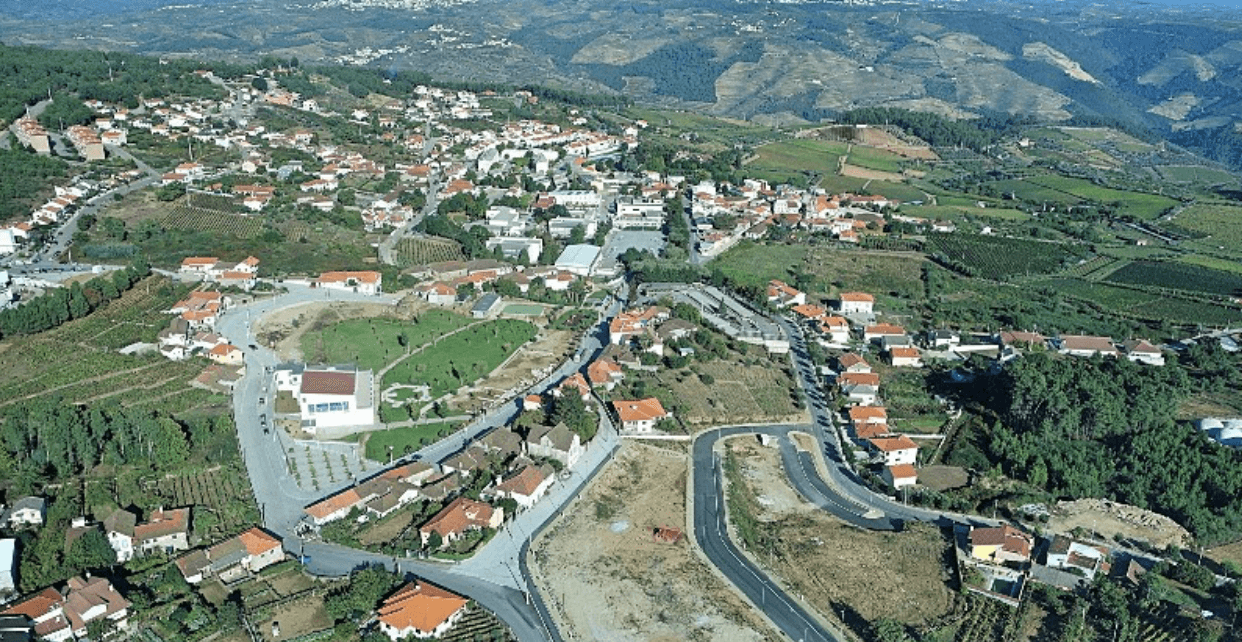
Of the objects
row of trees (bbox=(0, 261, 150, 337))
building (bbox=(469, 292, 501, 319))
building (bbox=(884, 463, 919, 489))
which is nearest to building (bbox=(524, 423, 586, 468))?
building (bbox=(884, 463, 919, 489))

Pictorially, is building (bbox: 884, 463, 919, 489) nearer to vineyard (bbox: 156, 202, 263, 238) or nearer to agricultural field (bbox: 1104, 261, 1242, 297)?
agricultural field (bbox: 1104, 261, 1242, 297)

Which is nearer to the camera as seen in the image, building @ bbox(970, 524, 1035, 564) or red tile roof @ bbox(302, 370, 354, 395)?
building @ bbox(970, 524, 1035, 564)

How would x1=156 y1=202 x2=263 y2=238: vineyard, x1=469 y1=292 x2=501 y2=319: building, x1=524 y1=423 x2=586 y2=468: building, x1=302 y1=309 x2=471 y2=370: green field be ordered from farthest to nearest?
x1=156 y1=202 x2=263 y2=238: vineyard < x1=469 y1=292 x2=501 y2=319: building < x1=302 y1=309 x2=471 y2=370: green field < x1=524 y1=423 x2=586 y2=468: building

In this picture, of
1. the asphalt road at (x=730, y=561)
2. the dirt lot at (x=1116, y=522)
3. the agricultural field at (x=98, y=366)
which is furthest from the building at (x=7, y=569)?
the dirt lot at (x=1116, y=522)

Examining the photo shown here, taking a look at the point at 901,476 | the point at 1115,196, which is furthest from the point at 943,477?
the point at 1115,196

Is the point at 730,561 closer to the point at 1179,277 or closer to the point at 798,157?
the point at 1179,277
